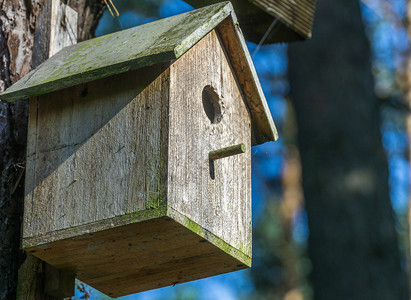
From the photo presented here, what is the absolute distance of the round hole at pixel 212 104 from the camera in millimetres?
2977

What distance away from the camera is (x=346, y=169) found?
5086 millimetres

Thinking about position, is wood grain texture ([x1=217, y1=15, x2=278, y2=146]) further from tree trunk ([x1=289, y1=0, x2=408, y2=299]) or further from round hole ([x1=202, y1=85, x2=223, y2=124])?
tree trunk ([x1=289, y1=0, x2=408, y2=299])

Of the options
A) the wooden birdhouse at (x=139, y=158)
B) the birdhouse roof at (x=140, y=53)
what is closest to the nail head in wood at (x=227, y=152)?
the wooden birdhouse at (x=139, y=158)

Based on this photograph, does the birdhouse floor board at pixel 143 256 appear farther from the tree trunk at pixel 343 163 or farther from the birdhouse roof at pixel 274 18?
the tree trunk at pixel 343 163

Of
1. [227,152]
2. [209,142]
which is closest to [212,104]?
[209,142]

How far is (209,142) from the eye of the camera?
286 centimetres

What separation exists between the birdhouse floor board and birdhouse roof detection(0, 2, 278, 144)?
1.72 ft

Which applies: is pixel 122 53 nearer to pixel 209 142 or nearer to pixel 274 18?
pixel 209 142

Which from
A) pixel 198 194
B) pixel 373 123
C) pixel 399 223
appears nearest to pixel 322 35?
pixel 373 123

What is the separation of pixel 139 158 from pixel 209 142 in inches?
14.0

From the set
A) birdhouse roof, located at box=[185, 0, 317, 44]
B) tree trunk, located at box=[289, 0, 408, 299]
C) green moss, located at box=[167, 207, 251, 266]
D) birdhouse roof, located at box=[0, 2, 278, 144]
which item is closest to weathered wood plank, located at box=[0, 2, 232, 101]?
birdhouse roof, located at box=[0, 2, 278, 144]

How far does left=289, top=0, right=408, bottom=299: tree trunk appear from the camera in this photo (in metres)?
4.79

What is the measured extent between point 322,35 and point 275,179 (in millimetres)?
5271

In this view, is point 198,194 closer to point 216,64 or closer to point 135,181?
point 135,181
